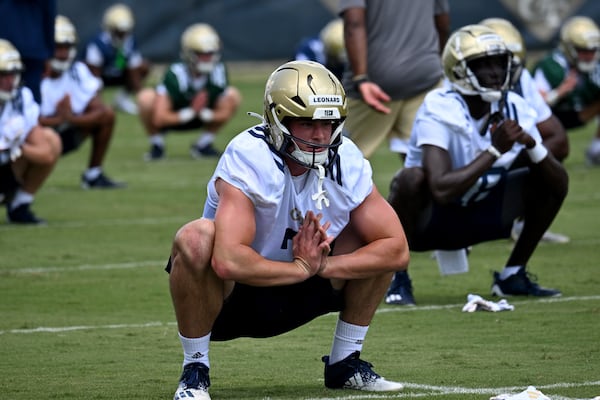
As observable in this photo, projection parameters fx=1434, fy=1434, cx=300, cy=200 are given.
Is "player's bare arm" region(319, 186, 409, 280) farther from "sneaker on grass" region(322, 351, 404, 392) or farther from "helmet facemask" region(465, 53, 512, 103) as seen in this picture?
"helmet facemask" region(465, 53, 512, 103)

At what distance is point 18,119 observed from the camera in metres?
10.7

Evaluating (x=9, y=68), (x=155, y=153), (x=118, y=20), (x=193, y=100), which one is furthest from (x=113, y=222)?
(x=118, y=20)

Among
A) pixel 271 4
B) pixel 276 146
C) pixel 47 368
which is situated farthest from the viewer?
pixel 271 4

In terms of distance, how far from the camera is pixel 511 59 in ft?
25.0

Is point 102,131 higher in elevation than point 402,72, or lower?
lower

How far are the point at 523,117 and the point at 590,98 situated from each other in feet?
23.4

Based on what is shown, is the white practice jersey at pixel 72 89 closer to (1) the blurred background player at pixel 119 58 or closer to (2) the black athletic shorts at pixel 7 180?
(2) the black athletic shorts at pixel 7 180

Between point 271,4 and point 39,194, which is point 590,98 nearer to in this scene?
point 39,194

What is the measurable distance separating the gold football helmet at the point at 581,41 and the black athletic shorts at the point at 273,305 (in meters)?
9.07

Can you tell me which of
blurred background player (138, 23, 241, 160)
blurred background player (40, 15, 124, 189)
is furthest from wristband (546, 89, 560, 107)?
blurred background player (40, 15, 124, 189)

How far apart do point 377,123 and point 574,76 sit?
5715 mm

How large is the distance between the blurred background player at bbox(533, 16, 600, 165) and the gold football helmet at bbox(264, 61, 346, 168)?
871cm

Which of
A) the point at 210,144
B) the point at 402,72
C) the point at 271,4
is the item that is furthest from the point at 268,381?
the point at 271,4

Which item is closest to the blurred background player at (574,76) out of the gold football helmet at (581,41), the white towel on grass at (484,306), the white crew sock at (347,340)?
the gold football helmet at (581,41)
